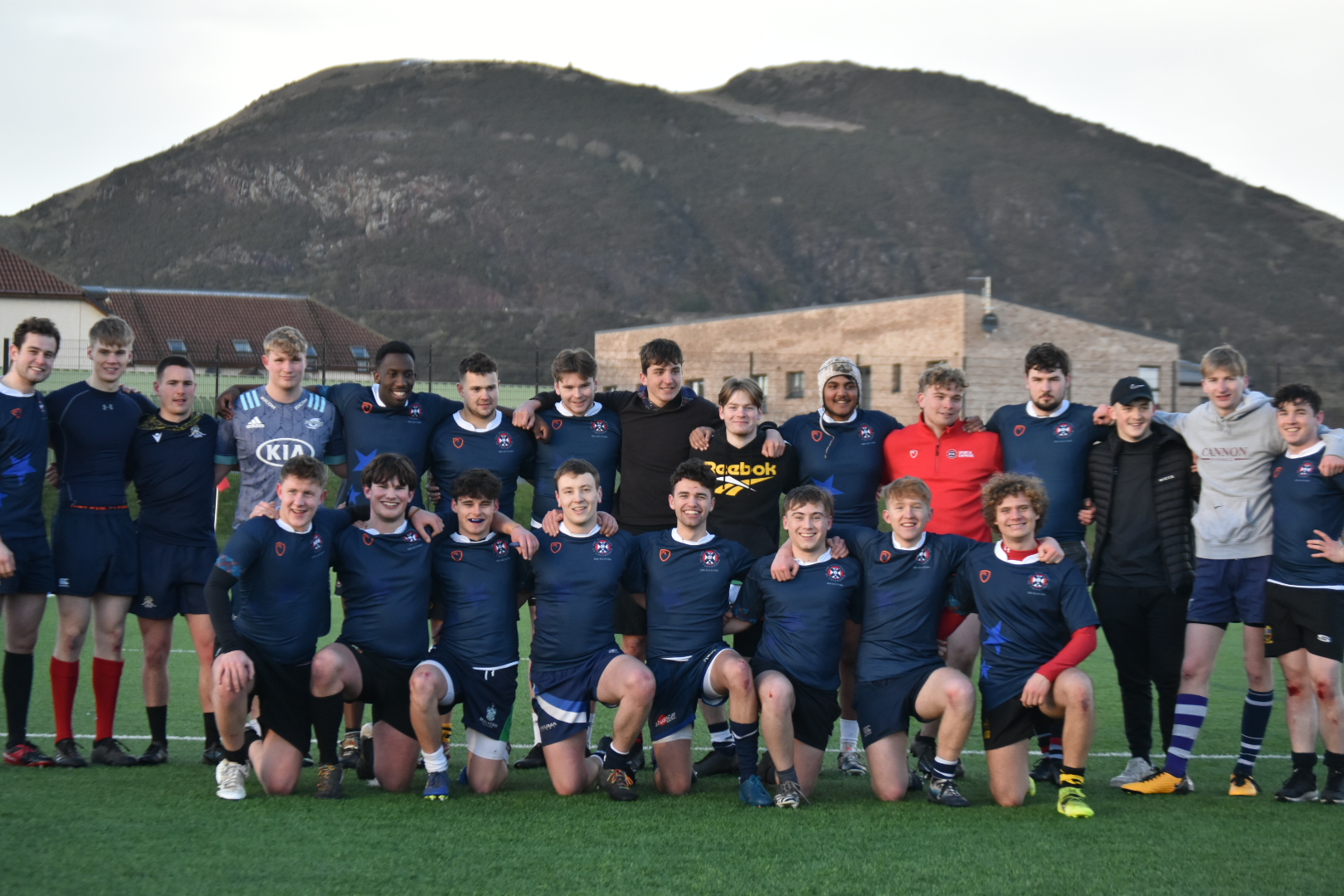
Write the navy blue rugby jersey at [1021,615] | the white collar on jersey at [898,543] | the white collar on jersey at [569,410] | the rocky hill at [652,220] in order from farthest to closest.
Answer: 1. the rocky hill at [652,220]
2. the white collar on jersey at [569,410]
3. the white collar on jersey at [898,543]
4. the navy blue rugby jersey at [1021,615]

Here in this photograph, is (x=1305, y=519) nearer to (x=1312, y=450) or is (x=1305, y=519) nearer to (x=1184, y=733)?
(x=1312, y=450)

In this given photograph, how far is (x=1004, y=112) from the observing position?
14225 centimetres

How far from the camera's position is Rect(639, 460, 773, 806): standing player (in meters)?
5.03

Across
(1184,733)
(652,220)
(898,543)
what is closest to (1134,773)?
(1184,733)

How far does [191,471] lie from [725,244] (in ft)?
341

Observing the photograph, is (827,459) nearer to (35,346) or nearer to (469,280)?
(35,346)

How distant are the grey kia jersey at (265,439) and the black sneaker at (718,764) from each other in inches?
92.6

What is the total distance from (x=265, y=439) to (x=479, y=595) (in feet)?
4.61

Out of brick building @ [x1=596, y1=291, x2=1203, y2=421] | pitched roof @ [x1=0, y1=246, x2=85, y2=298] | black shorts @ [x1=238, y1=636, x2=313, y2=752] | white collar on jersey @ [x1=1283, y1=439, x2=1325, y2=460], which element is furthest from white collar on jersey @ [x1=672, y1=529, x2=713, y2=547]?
pitched roof @ [x1=0, y1=246, x2=85, y2=298]

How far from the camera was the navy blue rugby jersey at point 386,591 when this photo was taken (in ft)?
17.0

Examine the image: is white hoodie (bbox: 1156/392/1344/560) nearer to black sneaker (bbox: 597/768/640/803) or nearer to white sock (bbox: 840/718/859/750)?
white sock (bbox: 840/718/859/750)

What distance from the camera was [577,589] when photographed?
529cm

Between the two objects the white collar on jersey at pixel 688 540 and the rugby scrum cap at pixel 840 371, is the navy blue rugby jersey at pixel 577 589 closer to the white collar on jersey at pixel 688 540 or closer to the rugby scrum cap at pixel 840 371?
the white collar on jersey at pixel 688 540

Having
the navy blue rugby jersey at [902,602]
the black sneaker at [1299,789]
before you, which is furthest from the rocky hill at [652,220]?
the black sneaker at [1299,789]
